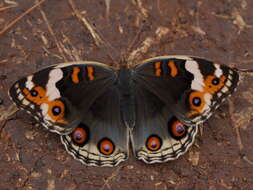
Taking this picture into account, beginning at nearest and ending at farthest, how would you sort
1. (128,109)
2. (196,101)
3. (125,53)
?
(196,101), (128,109), (125,53)

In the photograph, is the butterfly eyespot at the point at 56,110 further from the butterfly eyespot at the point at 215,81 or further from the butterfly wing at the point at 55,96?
the butterfly eyespot at the point at 215,81

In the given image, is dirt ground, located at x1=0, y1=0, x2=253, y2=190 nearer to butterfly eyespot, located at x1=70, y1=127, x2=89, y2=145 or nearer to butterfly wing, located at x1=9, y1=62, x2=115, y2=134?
butterfly eyespot, located at x1=70, y1=127, x2=89, y2=145

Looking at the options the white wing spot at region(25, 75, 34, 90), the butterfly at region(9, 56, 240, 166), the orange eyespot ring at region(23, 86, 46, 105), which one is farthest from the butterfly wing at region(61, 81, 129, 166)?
the white wing spot at region(25, 75, 34, 90)

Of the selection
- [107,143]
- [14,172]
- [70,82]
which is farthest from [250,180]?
[14,172]

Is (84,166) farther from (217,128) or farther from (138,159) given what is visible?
(217,128)

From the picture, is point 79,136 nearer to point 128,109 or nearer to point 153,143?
point 128,109

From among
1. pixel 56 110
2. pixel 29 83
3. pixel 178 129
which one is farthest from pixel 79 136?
pixel 178 129

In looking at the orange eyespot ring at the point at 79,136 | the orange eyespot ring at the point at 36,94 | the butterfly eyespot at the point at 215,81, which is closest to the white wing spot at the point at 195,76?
the butterfly eyespot at the point at 215,81
